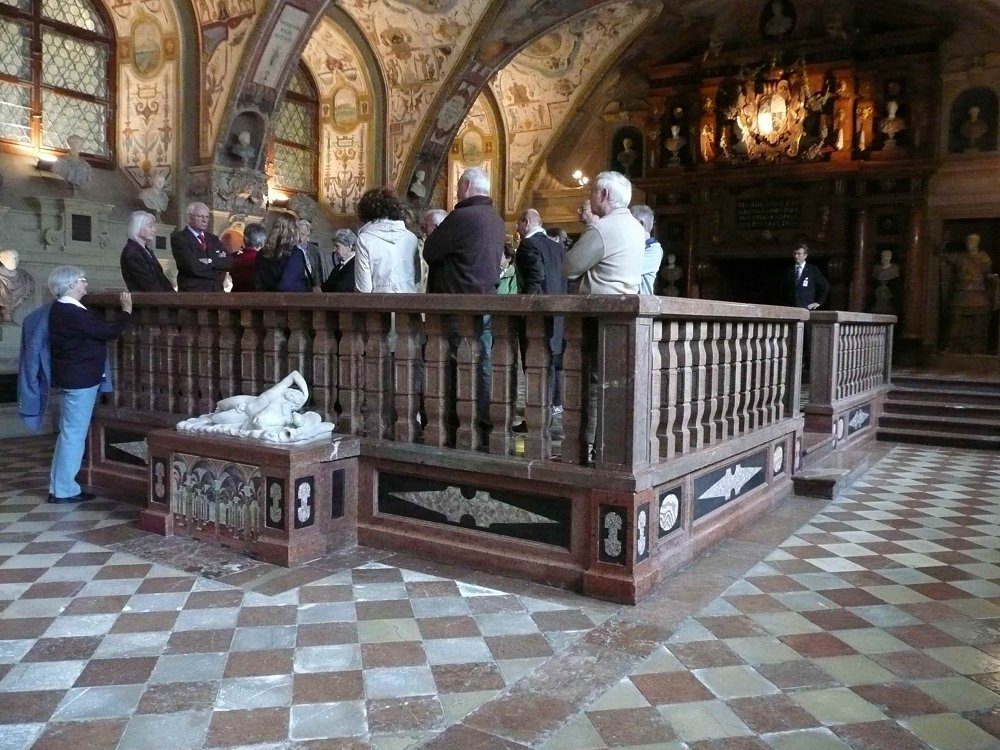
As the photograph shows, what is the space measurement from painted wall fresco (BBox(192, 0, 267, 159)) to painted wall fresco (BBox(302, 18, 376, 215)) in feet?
10.4

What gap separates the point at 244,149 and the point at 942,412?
9111 mm

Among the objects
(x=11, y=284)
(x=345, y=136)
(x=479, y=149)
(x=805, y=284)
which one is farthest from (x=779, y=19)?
(x=11, y=284)

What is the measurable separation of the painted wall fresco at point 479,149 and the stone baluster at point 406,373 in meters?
12.5

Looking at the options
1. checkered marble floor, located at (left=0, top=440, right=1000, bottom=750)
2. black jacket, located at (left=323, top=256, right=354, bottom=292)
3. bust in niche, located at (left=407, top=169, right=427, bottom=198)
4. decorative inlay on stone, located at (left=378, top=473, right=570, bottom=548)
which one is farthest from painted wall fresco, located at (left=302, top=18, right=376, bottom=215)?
decorative inlay on stone, located at (left=378, top=473, right=570, bottom=548)

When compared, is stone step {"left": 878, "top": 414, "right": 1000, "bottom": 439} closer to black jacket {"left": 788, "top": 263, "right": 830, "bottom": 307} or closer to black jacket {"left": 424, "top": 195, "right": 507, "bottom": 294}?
black jacket {"left": 788, "top": 263, "right": 830, "bottom": 307}

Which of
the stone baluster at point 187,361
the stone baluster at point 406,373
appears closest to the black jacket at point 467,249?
the stone baluster at point 406,373

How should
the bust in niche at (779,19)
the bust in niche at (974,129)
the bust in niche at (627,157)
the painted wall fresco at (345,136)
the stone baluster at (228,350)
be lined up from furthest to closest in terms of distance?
the bust in niche at (627,157)
the bust in niche at (779,19)
the painted wall fresco at (345,136)
the bust in niche at (974,129)
the stone baluster at (228,350)

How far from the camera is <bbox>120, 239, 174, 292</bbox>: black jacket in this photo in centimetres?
597

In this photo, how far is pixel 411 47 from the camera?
536 inches

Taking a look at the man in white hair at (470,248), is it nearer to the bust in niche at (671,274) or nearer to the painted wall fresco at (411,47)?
the painted wall fresco at (411,47)

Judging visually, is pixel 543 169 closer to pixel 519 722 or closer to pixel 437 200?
pixel 437 200

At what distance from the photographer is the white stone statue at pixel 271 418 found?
4375 mm

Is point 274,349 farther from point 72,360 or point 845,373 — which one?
point 845,373

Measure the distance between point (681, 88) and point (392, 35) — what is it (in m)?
5.25
